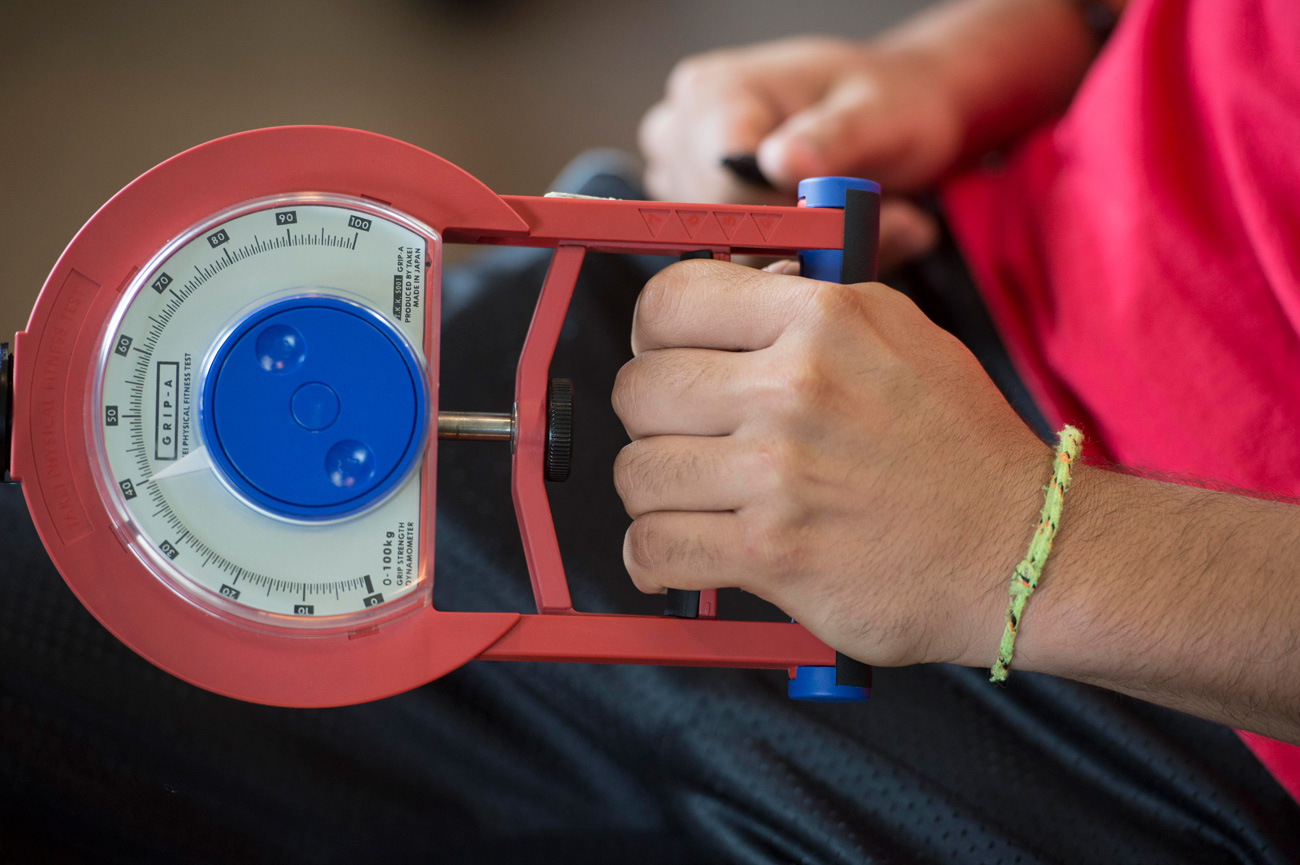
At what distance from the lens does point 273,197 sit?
1.56 feet

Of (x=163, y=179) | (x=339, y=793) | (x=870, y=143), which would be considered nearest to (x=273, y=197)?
(x=163, y=179)

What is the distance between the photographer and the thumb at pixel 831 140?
0.74m

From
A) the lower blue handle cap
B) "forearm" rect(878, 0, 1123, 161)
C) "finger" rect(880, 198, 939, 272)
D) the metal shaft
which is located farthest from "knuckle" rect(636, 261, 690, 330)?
"forearm" rect(878, 0, 1123, 161)

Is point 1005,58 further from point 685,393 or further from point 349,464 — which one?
point 349,464

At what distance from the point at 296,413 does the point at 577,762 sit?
1.13 feet

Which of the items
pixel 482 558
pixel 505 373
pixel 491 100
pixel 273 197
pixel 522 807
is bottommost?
pixel 522 807

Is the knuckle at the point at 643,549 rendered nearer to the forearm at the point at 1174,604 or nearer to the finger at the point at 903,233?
the forearm at the point at 1174,604

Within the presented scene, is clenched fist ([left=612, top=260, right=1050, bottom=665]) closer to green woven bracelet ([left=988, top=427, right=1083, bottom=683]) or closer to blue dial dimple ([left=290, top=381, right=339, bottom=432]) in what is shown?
green woven bracelet ([left=988, top=427, right=1083, bottom=683])

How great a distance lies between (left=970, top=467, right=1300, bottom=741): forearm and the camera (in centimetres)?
45

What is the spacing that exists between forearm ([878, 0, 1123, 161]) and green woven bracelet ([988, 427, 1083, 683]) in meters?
0.60

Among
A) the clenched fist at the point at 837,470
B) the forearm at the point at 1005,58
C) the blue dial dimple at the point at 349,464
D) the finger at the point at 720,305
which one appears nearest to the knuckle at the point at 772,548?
the clenched fist at the point at 837,470

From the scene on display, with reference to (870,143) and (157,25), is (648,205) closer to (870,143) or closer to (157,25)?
(870,143)

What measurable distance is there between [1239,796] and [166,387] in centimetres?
73

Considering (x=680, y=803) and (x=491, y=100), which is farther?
(x=491, y=100)
